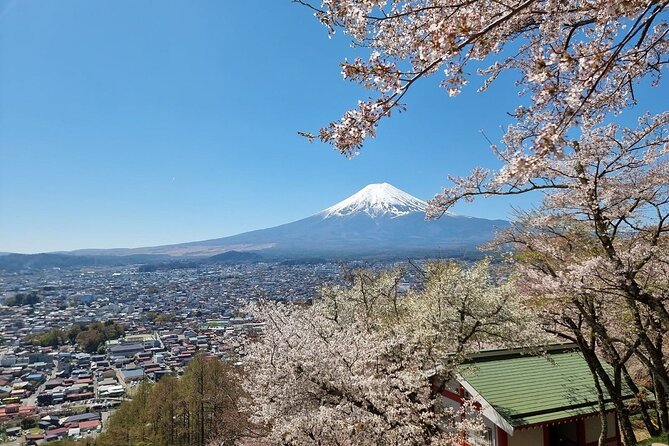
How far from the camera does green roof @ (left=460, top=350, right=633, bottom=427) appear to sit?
9.42 meters

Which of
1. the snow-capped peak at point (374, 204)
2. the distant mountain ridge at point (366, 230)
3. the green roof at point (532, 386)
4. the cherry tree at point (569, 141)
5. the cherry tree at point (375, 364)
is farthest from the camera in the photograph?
the snow-capped peak at point (374, 204)

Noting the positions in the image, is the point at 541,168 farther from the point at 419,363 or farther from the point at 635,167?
the point at 419,363

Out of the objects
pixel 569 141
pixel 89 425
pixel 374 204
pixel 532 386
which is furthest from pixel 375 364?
pixel 374 204

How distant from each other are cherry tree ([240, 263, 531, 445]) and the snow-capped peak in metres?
161

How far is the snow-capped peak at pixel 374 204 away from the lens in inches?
6880

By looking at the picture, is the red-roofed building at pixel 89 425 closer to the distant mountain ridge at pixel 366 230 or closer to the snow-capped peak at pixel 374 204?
the distant mountain ridge at pixel 366 230

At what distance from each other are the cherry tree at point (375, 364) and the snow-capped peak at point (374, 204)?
6332 inches

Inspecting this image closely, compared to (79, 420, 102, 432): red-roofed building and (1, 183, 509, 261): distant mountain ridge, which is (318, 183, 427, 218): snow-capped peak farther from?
(79, 420, 102, 432): red-roofed building

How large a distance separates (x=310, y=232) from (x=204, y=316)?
11351 centimetres

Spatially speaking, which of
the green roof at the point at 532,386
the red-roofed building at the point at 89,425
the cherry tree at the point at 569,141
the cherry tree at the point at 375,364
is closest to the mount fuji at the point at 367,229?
the red-roofed building at the point at 89,425

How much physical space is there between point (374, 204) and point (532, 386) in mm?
172073

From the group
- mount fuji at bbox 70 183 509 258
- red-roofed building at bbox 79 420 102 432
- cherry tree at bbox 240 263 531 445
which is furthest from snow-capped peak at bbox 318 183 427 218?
cherry tree at bbox 240 263 531 445

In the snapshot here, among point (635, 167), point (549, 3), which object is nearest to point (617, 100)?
point (549, 3)

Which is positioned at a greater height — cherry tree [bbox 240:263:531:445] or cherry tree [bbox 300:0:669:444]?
cherry tree [bbox 300:0:669:444]
